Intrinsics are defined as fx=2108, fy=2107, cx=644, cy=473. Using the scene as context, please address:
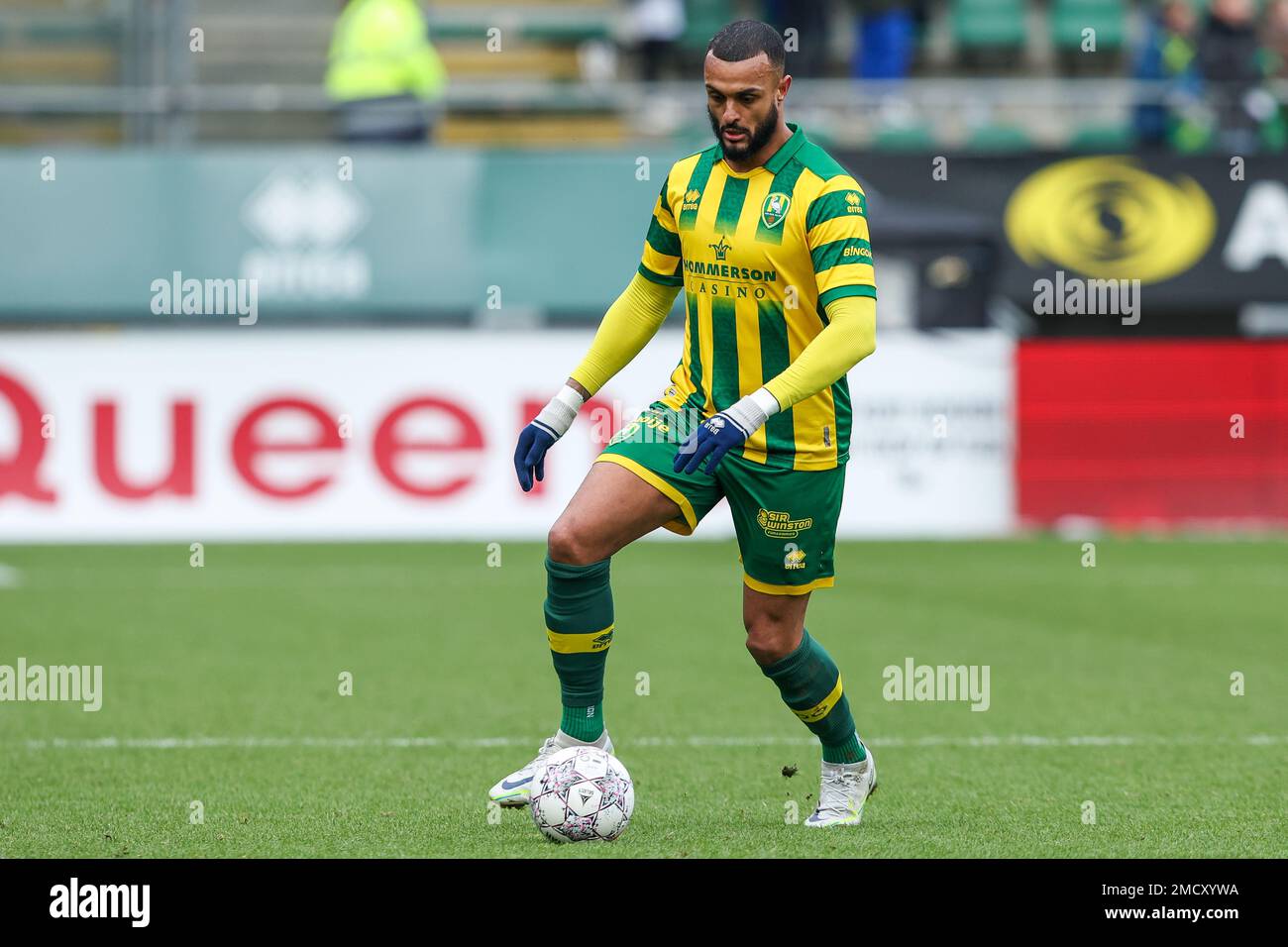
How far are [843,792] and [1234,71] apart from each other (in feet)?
38.9

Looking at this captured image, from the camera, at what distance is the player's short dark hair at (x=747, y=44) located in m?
5.50

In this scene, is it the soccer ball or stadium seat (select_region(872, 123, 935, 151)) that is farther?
stadium seat (select_region(872, 123, 935, 151))

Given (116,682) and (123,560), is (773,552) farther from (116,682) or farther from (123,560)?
(123,560)

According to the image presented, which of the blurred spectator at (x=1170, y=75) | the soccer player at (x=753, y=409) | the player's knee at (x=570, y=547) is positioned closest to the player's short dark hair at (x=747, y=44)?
the soccer player at (x=753, y=409)

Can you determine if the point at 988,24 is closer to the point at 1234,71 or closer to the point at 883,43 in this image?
the point at 883,43

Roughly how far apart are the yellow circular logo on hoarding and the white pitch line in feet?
26.5

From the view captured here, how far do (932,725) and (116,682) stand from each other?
3.35 metres

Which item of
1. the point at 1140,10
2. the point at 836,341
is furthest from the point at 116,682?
the point at 1140,10

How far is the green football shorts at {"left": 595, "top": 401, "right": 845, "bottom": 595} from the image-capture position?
18.9 feet

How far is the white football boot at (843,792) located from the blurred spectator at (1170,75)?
428 inches

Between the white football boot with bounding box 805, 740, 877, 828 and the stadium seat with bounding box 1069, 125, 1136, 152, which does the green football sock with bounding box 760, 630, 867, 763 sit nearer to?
the white football boot with bounding box 805, 740, 877, 828

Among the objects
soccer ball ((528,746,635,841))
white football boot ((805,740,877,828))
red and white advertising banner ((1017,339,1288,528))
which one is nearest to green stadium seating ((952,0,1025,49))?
→ red and white advertising banner ((1017,339,1288,528))

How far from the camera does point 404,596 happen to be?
11.7 metres

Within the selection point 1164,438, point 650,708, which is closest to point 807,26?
point 1164,438
